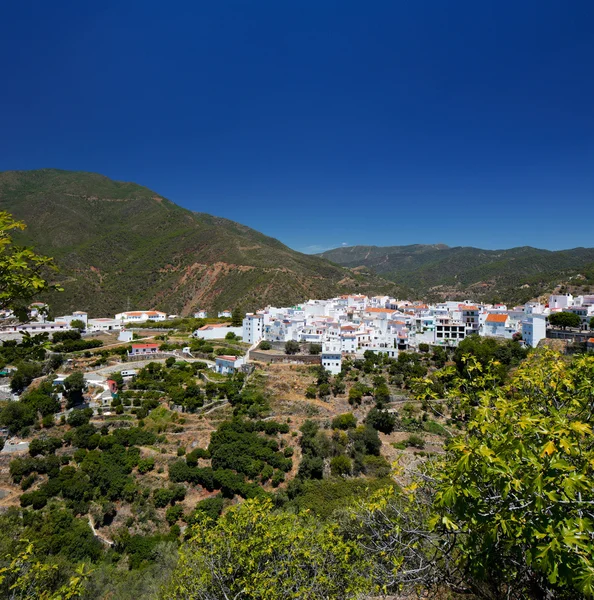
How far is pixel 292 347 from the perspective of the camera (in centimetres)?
3725

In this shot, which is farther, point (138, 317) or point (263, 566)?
point (138, 317)

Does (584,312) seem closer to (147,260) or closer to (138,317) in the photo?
(138,317)

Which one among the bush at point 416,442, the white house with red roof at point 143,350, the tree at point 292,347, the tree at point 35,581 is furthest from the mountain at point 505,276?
the tree at point 35,581

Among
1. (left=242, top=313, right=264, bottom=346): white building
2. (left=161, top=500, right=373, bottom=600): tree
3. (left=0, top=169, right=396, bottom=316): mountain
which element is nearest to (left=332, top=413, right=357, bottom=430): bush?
(left=242, top=313, right=264, bottom=346): white building

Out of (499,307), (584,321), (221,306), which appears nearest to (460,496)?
(584,321)

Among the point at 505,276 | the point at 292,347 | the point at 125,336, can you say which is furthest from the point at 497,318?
the point at 505,276

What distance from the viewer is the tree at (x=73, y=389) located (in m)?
28.5

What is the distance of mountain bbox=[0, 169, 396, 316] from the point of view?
72.2 metres

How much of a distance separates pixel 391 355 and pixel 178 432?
2191 cm

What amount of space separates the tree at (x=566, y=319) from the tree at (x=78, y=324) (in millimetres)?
55404

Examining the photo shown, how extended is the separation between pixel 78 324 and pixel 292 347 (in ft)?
98.5

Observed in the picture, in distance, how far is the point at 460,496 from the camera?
2.96m

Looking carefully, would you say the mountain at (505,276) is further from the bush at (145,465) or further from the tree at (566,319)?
the bush at (145,465)

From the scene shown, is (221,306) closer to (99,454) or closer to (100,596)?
(99,454)
